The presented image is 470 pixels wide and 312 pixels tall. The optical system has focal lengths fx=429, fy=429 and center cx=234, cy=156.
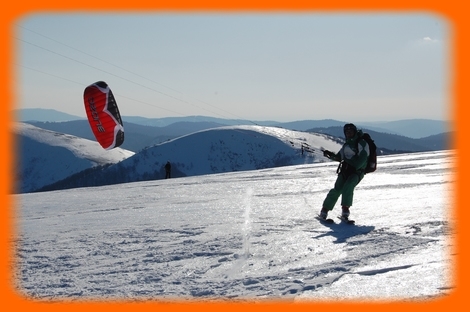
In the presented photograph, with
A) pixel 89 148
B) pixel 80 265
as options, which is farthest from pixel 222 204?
pixel 89 148

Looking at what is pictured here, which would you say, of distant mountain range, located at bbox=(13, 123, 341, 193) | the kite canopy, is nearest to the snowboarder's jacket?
the kite canopy

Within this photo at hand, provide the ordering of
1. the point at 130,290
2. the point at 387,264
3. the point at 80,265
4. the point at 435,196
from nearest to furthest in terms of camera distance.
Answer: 1. the point at 130,290
2. the point at 387,264
3. the point at 80,265
4. the point at 435,196

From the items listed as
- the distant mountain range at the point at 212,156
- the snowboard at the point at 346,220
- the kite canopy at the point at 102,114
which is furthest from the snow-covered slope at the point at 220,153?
the snowboard at the point at 346,220

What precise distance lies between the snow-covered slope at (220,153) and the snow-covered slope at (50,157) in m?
38.4

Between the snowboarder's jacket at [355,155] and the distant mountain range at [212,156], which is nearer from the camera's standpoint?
the snowboarder's jacket at [355,155]

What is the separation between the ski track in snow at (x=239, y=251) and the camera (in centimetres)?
397

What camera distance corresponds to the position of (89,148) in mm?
137625

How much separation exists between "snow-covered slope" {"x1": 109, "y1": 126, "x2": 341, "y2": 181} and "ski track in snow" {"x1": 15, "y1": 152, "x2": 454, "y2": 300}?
7143 centimetres

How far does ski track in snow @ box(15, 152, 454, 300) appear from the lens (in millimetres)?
3971

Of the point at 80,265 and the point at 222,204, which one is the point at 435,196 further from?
the point at 80,265

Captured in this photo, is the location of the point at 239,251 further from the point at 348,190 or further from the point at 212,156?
the point at 212,156

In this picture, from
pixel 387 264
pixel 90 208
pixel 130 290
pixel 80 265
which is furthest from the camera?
pixel 90 208

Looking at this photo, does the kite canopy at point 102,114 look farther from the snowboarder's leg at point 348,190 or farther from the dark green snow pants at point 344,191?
the snowboarder's leg at point 348,190

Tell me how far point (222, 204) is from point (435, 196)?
4.35m
